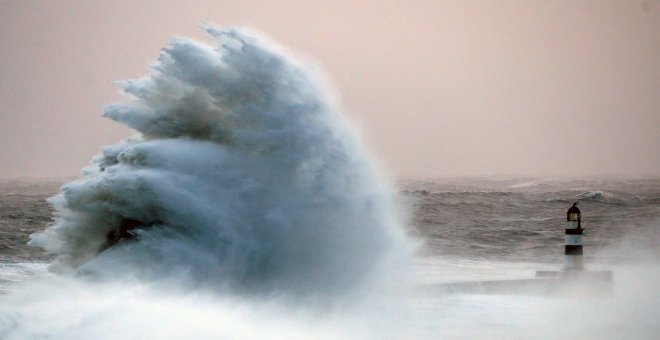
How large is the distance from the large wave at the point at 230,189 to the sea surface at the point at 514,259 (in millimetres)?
1170

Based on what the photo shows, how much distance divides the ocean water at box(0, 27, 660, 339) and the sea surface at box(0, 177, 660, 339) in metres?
0.06

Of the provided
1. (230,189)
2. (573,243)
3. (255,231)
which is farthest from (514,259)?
(230,189)

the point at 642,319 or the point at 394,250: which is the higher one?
the point at 394,250

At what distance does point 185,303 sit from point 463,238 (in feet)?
44.8

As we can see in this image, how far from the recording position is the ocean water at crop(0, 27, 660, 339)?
10.2 metres

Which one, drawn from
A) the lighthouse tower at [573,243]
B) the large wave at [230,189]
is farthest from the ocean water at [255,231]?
the lighthouse tower at [573,243]

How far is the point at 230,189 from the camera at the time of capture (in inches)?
455

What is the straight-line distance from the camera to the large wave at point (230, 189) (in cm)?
1110

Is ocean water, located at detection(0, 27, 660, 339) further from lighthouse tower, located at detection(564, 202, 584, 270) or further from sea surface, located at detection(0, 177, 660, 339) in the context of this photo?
lighthouse tower, located at detection(564, 202, 584, 270)

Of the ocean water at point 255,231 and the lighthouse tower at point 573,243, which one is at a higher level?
the lighthouse tower at point 573,243

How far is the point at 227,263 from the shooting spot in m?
11.1

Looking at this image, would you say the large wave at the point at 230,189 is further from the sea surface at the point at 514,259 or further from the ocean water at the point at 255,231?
the sea surface at the point at 514,259

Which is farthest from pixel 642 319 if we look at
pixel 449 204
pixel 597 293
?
pixel 449 204

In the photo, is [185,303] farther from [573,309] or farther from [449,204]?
[449,204]
